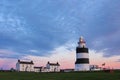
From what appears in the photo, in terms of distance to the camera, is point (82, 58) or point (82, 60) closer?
point (82, 58)

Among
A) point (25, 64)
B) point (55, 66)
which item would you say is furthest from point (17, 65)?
point (55, 66)

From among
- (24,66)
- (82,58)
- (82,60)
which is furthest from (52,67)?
(82,58)

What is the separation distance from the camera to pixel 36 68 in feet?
470

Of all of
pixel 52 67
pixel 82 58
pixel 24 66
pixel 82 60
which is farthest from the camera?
pixel 52 67

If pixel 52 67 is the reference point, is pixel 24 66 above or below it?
above

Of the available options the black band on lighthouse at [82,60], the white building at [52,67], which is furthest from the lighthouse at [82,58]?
the white building at [52,67]

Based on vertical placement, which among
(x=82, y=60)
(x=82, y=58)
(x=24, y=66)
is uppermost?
(x=24, y=66)

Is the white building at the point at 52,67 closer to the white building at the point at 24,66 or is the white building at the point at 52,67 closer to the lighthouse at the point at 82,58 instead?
the white building at the point at 24,66

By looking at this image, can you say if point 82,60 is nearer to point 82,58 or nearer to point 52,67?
point 82,58

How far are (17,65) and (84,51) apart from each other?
2682 inches

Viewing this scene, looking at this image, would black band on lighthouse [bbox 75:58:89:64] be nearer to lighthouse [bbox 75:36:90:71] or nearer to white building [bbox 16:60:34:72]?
lighthouse [bbox 75:36:90:71]

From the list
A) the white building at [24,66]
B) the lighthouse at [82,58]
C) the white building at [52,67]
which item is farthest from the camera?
the white building at [52,67]

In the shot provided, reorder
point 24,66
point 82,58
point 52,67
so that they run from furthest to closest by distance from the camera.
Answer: point 52,67 < point 24,66 < point 82,58

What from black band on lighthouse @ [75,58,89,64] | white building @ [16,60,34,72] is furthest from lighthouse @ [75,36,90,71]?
white building @ [16,60,34,72]
